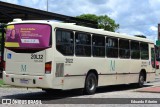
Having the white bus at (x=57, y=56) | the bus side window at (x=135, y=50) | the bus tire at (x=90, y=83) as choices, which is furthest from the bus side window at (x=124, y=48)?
the bus tire at (x=90, y=83)

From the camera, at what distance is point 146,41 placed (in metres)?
23.3

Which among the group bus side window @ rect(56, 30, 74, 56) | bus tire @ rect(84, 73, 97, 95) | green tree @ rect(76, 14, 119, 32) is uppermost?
green tree @ rect(76, 14, 119, 32)

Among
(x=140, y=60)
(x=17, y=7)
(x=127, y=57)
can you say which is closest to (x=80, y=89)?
(x=127, y=57)

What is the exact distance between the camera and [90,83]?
57.1 feet

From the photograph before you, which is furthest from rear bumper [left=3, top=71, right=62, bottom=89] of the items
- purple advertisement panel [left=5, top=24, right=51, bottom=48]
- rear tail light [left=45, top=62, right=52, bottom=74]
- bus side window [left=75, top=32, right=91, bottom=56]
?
bus side window [left=75, top=32, right=91, bottom=56]

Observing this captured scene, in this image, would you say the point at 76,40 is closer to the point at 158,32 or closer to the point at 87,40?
the point at 87,40

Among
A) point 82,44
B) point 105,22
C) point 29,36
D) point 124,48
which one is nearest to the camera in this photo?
point 29,36

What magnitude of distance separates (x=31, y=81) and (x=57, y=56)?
1.34 meters

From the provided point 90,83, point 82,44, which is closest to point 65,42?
point 82,44

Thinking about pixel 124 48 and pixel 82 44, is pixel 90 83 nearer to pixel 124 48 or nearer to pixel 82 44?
pixel 82 44

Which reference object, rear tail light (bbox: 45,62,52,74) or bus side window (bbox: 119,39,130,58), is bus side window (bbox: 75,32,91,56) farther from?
bus side window (bbox: 119,39,130,58)

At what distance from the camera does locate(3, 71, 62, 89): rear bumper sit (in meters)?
14.6

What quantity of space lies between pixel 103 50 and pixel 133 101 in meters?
4.18

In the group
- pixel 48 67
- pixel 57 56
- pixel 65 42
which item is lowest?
pixel 48 67
